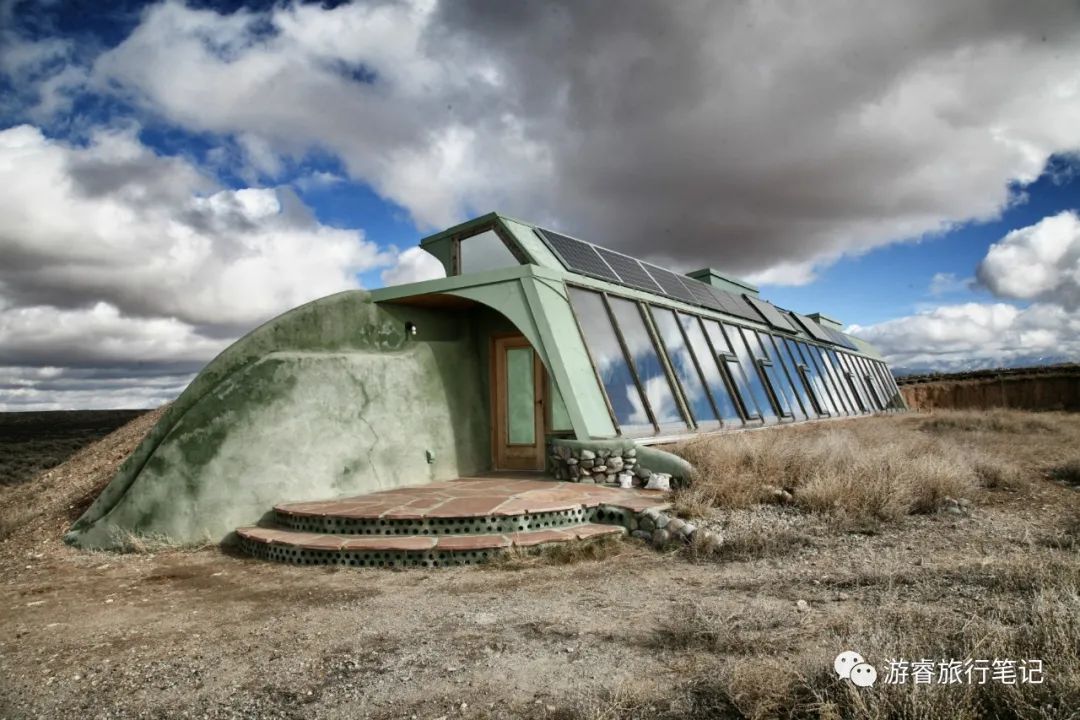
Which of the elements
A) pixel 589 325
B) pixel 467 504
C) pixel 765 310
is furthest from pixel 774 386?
pixel 467 504

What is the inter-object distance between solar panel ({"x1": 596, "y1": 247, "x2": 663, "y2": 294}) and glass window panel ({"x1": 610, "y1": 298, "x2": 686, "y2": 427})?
943mm

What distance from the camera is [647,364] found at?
9781 millimetres

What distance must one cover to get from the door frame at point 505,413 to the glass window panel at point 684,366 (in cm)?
235

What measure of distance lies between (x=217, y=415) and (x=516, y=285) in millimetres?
4202

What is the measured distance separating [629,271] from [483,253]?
9.65 feet

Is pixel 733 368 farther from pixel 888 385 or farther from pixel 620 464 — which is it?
pixel 888 385

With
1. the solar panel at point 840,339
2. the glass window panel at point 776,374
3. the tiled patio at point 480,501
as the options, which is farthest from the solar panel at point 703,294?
the solar panel at point 840,339

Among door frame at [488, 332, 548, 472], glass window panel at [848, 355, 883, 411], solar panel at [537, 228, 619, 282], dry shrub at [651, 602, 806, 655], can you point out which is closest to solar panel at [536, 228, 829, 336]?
solar panel at [537, 228, 619, 282]

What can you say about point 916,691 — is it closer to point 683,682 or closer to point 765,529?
point 683,682

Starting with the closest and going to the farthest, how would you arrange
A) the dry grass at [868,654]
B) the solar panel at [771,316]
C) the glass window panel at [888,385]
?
the dry grass at [868,654], the solar panel at [771,316], the glass window panel at [888,385]

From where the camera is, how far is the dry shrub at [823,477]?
21.4ft

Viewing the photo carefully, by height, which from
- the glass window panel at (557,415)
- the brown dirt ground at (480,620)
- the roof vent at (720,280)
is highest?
the roof vent at (720,280)

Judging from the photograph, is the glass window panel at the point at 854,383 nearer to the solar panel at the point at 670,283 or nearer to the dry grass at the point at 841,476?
the solar panel at the point at 670,283

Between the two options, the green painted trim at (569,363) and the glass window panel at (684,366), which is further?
the glass window panel at (684,366)
